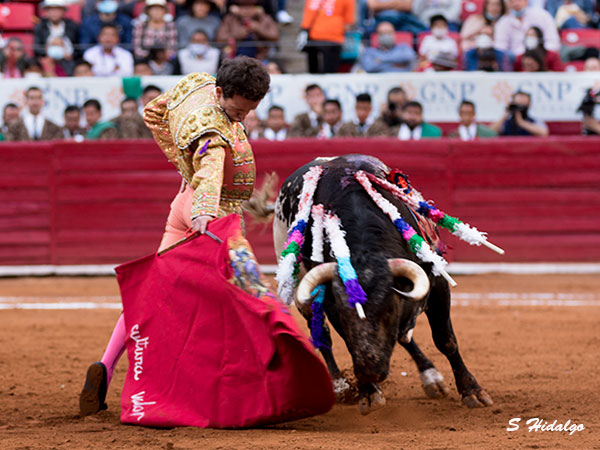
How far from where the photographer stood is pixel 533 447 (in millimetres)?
3182

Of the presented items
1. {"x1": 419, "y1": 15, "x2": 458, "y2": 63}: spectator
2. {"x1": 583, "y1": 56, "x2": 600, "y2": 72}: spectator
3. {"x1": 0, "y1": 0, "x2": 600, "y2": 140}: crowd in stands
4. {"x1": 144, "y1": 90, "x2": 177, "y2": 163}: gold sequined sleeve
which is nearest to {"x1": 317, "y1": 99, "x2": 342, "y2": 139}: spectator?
{"x1": 0, "y1": 0, "x2": 600, "y2": 140}: crowd in stands

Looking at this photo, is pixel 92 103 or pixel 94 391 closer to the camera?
pixel 94 391

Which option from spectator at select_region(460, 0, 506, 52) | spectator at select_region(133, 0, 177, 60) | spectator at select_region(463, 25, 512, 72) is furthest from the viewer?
spectator at select_region(133, 0, 177, 60)

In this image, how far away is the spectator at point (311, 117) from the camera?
9.31 m

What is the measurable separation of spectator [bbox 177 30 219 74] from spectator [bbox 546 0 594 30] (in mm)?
3912

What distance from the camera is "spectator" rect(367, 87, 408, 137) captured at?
9.25 metres

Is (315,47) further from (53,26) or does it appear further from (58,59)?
(53,26)

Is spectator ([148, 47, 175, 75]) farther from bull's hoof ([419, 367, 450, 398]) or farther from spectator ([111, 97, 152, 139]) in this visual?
bull's hoof ([419, 367, 450, 398])

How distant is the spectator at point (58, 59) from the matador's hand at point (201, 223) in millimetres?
7307

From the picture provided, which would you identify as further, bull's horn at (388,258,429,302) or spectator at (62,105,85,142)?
spectator at (62,105,85,142)

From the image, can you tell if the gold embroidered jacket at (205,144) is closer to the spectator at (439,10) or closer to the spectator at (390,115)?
the spectator at (390,115)

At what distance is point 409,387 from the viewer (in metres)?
4.63

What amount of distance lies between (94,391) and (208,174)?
3.48ft

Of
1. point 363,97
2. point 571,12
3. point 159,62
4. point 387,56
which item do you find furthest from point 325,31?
point 571,12
